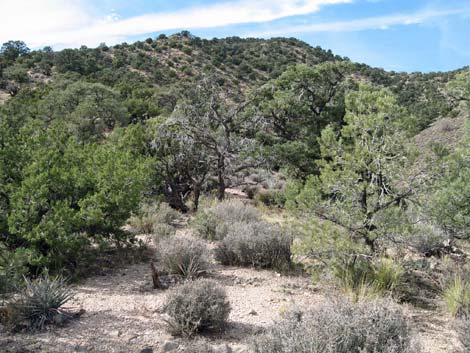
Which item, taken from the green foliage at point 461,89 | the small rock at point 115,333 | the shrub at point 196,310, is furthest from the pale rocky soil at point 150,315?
the green foliage at point 461,89

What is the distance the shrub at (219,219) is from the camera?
9.56 m

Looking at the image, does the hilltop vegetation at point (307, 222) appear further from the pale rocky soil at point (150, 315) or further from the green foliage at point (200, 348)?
the green foliage at point (200, 348)

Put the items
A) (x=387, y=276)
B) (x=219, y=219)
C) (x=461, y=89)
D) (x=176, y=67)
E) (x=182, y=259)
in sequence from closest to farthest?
(x=387, y=276) < (x=182, y=259) < (x=461, y=89) < (x=219, y=219) < (x=176, y=67)

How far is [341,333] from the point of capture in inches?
152

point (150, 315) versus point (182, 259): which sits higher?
point (182, 259)

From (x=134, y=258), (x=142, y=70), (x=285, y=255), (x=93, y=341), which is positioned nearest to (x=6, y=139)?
(x=134, y=258)

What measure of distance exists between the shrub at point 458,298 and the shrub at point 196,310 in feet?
9.76

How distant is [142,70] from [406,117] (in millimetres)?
49619

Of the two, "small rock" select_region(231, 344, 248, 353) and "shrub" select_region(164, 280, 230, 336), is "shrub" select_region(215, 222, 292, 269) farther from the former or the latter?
"small rock" select_region(231, 344, 248, 353)

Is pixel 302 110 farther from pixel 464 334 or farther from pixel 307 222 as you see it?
pixel 464 334

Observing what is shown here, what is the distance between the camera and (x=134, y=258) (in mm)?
8539

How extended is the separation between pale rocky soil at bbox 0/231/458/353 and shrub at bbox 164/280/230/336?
0.14m

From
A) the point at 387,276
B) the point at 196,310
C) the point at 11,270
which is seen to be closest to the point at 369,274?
the point at 387,276

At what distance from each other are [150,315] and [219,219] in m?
4.52
